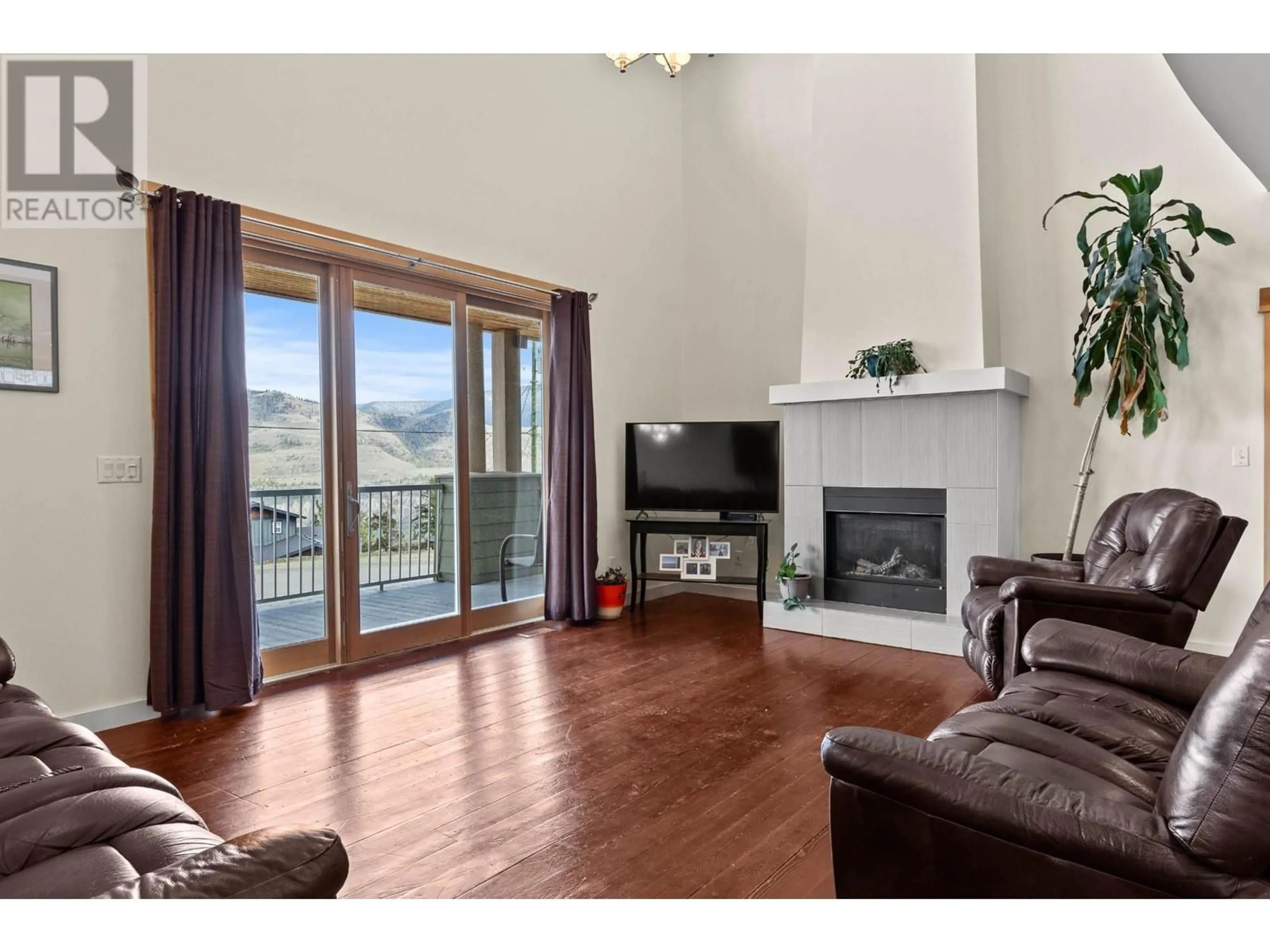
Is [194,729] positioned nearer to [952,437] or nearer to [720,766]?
[720,766]

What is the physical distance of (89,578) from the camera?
3125 mm

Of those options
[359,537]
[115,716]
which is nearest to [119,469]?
[115,716]

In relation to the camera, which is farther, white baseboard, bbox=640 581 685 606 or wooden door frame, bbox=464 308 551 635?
white baseboard, bbox=640 581 685 606

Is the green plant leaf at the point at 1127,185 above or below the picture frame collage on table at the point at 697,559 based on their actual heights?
above

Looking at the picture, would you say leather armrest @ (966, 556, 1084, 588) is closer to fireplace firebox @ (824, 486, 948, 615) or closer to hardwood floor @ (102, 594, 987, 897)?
hardwood floor @ (102, 594, 987, 897)

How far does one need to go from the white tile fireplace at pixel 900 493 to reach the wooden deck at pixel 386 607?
180 cm

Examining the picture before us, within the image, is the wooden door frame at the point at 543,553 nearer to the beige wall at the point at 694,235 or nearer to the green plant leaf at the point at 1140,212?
the beige wall at the point at 694,235

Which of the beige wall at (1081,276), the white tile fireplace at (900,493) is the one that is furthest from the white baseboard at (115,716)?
the beige wall at (1081,276)

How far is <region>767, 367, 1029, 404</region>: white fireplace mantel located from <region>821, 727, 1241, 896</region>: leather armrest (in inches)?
133

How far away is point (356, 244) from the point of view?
3.97 metres

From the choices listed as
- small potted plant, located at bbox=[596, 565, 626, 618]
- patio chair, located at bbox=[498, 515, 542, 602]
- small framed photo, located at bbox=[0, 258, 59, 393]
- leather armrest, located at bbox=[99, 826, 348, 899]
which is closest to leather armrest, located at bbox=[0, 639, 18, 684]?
small framed photo, located at bbox=[0, 258, 59, 393]

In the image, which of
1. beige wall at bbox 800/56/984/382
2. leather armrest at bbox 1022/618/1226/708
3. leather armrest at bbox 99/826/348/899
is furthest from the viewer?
beige wall at bbox 800/56/984/382

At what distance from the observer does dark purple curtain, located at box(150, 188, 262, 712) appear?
126 inches

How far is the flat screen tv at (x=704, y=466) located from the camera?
5.39m
